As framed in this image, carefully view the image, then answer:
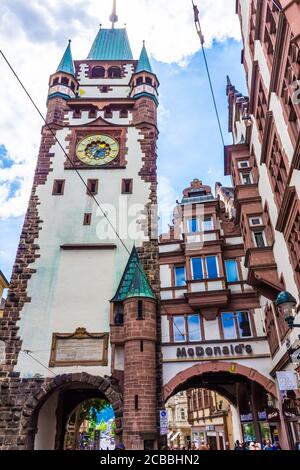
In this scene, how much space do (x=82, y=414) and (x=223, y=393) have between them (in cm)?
989

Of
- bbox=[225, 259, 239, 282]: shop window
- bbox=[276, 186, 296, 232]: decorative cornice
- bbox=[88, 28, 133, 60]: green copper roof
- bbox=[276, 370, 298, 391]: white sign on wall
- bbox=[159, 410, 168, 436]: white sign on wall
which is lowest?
bbox=[159, 410, 168, 436]: white sign on wall

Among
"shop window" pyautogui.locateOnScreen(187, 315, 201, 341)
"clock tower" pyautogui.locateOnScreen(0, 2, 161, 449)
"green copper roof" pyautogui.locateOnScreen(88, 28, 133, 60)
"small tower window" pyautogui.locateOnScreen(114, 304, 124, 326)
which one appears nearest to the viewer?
"clock tower" pyautogui.locateOnScreen(0, 2, 161, 449)

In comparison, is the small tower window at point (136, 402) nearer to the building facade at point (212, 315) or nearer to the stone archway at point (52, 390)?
the stone archway at point (52, 390)

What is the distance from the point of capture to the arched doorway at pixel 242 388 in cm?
1719

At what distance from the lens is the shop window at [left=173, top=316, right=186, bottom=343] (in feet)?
60.5

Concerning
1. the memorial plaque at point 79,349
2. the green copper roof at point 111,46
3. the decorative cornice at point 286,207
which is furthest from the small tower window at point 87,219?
the green copper roof at point 111,46

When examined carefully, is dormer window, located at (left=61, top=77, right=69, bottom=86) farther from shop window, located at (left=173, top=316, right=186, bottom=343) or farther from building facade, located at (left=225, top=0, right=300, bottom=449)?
shop window, located at (left=173, top=316, right=186, bottom=343)

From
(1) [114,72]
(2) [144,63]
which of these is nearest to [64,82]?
(1) [114,72]

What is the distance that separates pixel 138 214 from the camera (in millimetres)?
19672

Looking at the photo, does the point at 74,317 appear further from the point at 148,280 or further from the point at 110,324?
the point at 148,280

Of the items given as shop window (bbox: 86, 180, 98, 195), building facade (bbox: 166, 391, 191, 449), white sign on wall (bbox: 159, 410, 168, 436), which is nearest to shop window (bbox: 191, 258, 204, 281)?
shop window (bbox: 86, 180, 98, 195)

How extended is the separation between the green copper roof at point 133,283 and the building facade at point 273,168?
14.7 ft

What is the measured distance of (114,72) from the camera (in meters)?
27.8

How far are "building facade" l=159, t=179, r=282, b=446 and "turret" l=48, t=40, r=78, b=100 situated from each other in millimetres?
10760
